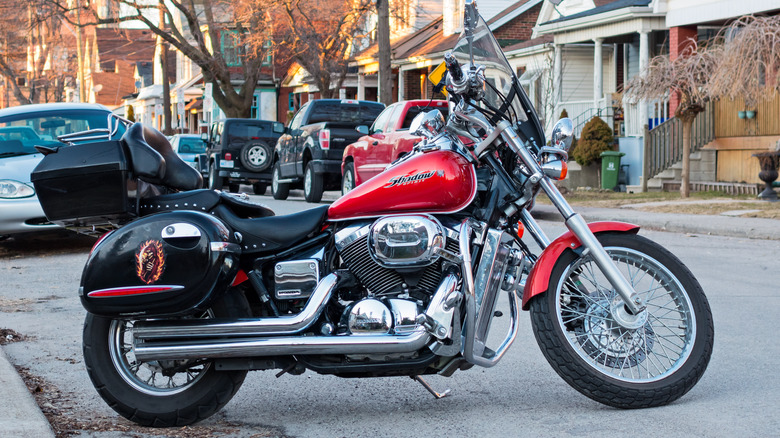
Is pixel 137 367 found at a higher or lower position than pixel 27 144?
lower

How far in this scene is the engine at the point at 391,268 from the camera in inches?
182

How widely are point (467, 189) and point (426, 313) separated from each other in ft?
2.07

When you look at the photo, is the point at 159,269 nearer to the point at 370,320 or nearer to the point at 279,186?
the point at 370,320

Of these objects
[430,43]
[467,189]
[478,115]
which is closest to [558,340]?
[467,189]

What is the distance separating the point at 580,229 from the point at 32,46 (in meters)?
Answer: 74.1

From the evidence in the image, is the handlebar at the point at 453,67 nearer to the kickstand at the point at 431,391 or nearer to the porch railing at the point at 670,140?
the kickstand at the point at 431,391

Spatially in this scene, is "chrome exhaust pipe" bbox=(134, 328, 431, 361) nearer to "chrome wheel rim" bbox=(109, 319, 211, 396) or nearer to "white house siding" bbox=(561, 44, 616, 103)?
"chrome wheel rim" bbox=(109, 319, 211, 396)

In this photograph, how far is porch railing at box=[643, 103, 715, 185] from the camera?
78.4 feet

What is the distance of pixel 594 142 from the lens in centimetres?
2527

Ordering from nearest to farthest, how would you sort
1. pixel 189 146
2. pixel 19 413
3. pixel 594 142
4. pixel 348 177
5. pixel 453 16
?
pixel 19 413
pixel 348 177
pixel 594 142
pixel 189 146
pixel 453 16

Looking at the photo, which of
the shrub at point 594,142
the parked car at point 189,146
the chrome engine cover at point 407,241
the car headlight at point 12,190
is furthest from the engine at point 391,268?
the parked car at point 189,146

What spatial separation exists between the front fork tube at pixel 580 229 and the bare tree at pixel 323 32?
28.9 meters

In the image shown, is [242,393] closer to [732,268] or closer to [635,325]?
[635,325]

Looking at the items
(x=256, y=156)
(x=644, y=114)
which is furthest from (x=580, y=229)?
(x=256, y=156)
